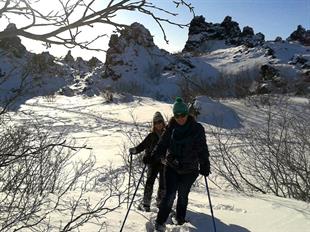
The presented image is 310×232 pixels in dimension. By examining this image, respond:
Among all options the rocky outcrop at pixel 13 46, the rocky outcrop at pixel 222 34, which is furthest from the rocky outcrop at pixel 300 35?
the rocky outcrop at pixel 13 46

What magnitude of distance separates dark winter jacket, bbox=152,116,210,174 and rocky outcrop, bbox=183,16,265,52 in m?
59.8

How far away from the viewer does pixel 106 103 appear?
3105 centimetres

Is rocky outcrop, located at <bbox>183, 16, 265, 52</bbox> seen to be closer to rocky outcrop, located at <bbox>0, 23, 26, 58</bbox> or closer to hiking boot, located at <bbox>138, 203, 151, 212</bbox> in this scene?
hiking boot, located at <bbox>138, 203, 151, 212</bbox>

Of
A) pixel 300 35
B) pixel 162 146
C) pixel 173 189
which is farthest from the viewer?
pixel 300 35

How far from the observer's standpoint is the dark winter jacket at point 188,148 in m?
5.47

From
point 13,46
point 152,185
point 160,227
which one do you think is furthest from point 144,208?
point 13,46

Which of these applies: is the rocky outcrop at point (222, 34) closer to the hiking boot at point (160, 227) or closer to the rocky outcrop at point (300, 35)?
the rocky outcrop at point (300, 35)

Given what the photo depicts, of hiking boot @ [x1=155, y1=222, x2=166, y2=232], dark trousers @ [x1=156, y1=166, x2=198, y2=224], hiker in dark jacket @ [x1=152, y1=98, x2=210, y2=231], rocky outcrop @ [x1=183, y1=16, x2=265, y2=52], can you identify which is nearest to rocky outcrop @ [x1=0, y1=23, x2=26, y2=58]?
hiker in dark jacket @ [x1=152, y1=98, x2=210, y2=231]

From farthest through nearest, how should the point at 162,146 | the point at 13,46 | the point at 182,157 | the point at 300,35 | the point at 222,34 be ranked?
the point at 222,34 < the point at 300,35 < the point at 162,146 < the point at 182,157 < the point at 13,46

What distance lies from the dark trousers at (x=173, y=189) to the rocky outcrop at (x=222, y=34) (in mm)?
59815

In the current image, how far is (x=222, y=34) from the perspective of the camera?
2635 inches

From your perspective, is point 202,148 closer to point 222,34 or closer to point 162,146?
point 162,146

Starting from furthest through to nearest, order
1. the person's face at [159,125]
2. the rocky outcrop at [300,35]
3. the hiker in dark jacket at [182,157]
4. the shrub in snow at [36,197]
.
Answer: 1. the rocky outcrop at [300,35]
2. the person's face at [159,125]
3. the hiker in dark jacket at [182,157]
4. the shrub in snow at [36,197]

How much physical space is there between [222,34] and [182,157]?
63.2 m
